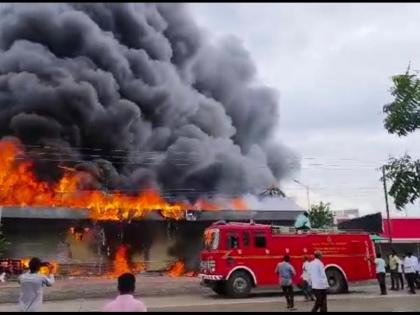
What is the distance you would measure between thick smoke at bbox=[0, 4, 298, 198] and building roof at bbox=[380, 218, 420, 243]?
10.8 meters

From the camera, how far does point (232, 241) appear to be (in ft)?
55.7

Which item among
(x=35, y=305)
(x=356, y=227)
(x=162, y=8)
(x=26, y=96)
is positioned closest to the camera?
(x=35, y=305)

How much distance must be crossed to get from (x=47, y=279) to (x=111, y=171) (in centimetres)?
2780

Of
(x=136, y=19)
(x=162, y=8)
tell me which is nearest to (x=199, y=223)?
(x=136, y=19)

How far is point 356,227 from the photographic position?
32312 millimetres

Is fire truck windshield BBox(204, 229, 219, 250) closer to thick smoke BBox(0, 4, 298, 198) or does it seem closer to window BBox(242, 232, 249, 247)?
window BBox(242, 232, 249, 247)

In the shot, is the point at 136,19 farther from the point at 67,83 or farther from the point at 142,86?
the point at 67,83

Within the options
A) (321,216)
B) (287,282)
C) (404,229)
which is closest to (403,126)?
(287,282)

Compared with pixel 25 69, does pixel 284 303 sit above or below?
below

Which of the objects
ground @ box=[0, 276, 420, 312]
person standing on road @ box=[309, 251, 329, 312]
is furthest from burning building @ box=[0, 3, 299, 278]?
person standing on road @ box=[309, 251, 329, 312]

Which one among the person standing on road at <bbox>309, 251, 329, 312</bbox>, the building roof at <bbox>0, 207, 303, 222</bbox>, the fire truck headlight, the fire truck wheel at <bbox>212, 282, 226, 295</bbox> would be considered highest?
the building roof at <bbox>0, 207, 303, 222</bbox>

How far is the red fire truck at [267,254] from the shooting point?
1666 cm

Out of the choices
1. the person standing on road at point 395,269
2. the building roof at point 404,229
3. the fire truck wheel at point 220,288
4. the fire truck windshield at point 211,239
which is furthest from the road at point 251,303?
the building roof at point 404,229

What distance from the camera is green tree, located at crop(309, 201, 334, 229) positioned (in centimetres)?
4459
